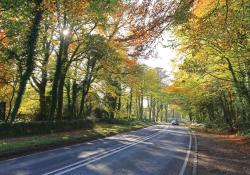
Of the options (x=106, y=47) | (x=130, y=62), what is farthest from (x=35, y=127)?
(x=130, y=62)

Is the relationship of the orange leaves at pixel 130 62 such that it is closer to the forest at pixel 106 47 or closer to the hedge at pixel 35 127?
the forest at pixel 106 47

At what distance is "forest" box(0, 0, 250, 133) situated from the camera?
45.2ft

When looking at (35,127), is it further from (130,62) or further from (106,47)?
(130,62)

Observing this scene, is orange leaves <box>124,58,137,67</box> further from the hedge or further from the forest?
the hedge

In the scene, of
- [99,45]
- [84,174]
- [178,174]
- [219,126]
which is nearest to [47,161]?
[84,174]

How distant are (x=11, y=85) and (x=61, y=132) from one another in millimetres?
8845

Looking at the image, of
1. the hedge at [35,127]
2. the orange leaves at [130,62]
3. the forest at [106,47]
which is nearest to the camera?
the forest at [106,47]

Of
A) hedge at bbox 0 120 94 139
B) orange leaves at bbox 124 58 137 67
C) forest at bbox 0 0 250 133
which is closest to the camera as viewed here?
forest at bbox 0 0 250 133

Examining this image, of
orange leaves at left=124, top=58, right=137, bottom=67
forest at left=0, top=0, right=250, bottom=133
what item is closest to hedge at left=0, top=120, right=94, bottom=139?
forest at left=0, top=0, right=250, bottom=133

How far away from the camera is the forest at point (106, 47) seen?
543 inches

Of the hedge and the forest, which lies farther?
the hedge

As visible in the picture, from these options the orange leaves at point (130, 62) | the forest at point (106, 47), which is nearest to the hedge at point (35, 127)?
the forest at point (106, 47)

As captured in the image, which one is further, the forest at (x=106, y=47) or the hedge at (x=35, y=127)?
the hedge at (x=35, y=127)

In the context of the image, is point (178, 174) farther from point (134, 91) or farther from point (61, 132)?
point (134, 91)
